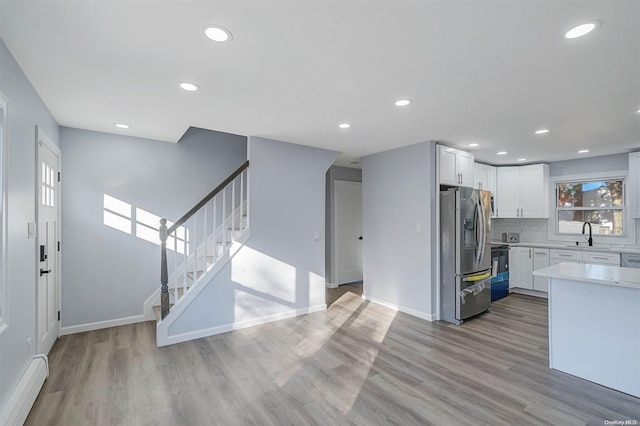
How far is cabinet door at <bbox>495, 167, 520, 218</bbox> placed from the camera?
5.76 m

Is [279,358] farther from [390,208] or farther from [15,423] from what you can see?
[390,208]

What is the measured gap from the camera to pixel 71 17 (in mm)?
1621

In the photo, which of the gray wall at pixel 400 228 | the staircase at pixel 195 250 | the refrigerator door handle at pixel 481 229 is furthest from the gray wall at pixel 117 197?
the refrigerator door handle at pixel 481 229

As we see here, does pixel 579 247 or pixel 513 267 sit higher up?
pixel 579 247

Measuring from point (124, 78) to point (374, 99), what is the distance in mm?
2043

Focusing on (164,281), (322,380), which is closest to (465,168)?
(322,380)

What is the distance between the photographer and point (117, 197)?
3947mm

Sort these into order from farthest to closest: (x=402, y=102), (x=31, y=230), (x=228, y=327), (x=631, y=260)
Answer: (x=631, y=260) < (x=228, y=327) < (x=402, y=102) < (x=31, y=230)

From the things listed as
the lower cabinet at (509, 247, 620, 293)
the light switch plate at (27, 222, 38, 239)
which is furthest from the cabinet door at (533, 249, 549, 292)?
the light switch plate at (27, 222, 38, 239)

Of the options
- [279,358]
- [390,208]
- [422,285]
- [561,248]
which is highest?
[390,208]

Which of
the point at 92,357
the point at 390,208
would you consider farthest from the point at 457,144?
the point at 92,357

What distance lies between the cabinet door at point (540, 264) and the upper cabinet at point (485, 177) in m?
1.34

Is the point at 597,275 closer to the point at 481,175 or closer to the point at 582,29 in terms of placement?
the point at 582,29

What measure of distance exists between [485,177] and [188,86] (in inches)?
210
